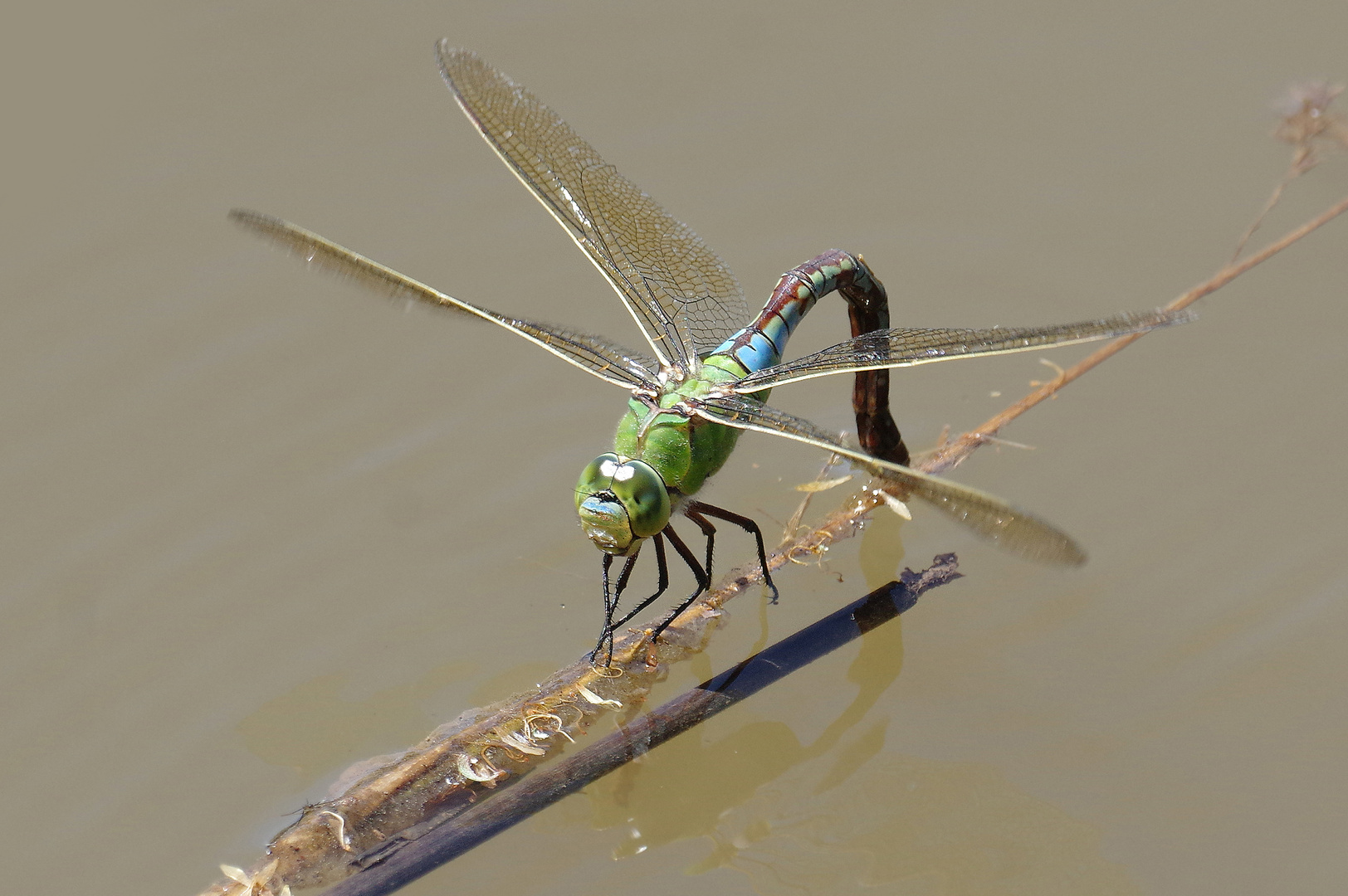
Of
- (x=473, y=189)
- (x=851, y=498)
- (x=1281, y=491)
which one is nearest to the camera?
(x=851, y=498)

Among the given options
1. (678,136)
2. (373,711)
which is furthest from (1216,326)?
(373,711)

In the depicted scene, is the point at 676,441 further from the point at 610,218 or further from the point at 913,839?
the point at 913,839

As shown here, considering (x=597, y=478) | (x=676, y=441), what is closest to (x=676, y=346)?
(x=676, y=441)

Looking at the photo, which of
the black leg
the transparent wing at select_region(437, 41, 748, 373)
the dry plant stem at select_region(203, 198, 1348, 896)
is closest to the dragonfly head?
the black leg

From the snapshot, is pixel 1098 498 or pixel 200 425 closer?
pixel 1098 498

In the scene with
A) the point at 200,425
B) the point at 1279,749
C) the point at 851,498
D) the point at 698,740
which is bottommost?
the point at 1279,749

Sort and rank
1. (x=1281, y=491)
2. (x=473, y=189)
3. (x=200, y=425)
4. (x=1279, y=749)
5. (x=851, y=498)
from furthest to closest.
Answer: (x=473, y=189)
(x=200, y=425)
(x=1281, y=491)
(x=851, y=498)
(x=1279, y=749)

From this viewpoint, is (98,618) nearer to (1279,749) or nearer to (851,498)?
(851,498)

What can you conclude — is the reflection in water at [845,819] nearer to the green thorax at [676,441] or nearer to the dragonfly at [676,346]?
the dragonfly at [676,346]
